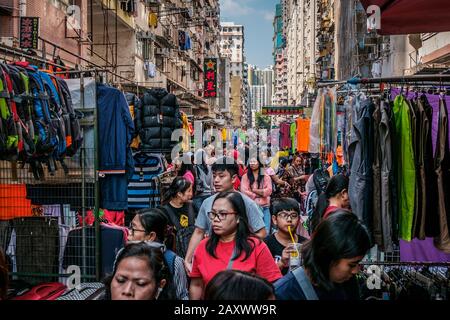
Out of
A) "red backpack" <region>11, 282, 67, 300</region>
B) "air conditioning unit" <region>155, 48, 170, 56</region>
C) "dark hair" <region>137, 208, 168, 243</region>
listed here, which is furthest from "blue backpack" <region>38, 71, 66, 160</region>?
"air conditioning unit" <region>155, 48, 170, 56</region>

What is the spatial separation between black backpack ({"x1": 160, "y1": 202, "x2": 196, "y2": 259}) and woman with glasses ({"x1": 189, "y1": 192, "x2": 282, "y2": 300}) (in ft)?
5.74

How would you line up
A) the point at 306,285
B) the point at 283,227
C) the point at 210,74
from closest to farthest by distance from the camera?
the point at 306,285 < the point at 283,227 < the point at 210,74

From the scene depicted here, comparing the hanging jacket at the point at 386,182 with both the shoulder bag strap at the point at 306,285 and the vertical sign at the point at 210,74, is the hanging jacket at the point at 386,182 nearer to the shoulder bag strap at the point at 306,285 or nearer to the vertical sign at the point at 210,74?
the shoulder bag strap at the point at 306,285

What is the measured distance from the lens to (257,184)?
28.5ft

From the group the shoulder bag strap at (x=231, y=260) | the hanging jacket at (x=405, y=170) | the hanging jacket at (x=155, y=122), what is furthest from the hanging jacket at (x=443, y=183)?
the hanging jacket at (x=155, y=122)

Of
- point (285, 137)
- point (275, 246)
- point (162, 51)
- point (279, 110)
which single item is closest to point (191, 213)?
point (275, 246)

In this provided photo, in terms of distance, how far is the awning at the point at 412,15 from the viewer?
4.10 metres

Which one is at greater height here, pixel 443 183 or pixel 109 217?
pixel 443 183

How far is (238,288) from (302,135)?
13.8 meters

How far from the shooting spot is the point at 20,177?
5.94 meters

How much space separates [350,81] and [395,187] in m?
1.17

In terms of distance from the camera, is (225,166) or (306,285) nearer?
(306,285)

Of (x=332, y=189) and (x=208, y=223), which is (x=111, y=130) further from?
(x=332, y=189)
